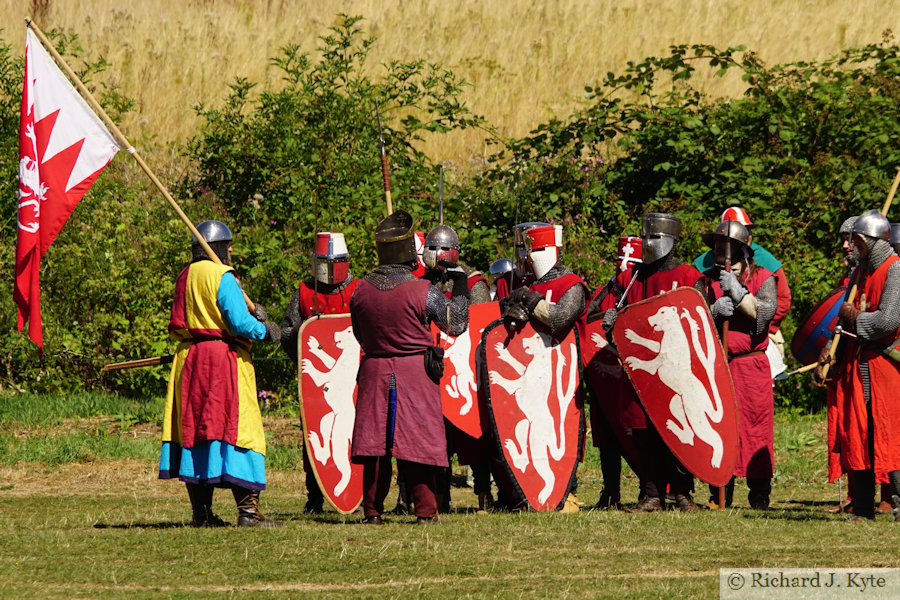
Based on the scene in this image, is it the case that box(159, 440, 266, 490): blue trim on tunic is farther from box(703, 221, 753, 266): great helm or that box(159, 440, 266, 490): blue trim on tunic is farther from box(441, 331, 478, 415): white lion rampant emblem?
box(703, 221, 753, 266): great helm

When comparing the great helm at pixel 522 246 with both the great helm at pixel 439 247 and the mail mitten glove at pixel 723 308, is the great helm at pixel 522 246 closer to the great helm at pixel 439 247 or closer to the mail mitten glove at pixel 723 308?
the great helm at pixel 439 247

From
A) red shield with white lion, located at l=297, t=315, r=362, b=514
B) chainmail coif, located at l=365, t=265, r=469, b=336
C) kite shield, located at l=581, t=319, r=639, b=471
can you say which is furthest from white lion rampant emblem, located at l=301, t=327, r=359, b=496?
kite shield, located at l=581, t=319, r=639, b=471

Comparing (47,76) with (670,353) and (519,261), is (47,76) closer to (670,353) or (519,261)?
(519,261)

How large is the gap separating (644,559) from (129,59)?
1720 centimetres

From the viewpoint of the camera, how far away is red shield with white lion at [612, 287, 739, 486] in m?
7.48

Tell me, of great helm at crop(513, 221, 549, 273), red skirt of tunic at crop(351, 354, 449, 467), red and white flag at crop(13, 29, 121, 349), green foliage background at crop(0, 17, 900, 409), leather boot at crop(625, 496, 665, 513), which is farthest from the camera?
green foliage background at crop(0, 17, 900, 409)

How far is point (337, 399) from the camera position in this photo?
7.57 meters

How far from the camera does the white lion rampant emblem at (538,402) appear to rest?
746cm

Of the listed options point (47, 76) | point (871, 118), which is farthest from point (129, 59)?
point (47, 76)

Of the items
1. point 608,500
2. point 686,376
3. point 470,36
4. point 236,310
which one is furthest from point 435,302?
point 470,36

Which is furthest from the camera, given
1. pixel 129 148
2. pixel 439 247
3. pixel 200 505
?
pixel 439 247

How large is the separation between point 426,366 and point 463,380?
35.5 inches

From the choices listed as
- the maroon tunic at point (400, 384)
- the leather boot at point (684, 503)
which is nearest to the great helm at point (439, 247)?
the maroon tunic at point (400, 384)

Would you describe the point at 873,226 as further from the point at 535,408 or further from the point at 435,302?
the point at 435,302
